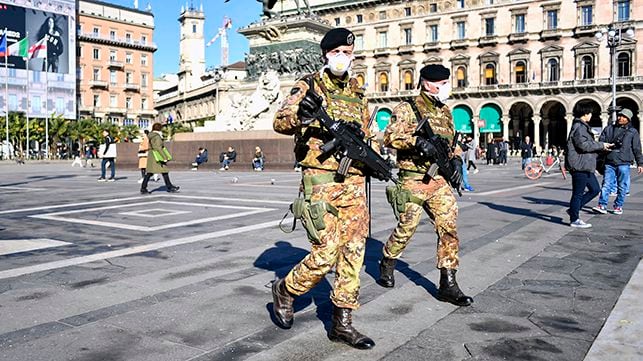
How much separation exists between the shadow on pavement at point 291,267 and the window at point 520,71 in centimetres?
5888

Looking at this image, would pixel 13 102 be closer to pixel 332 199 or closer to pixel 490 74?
pixel 490 74

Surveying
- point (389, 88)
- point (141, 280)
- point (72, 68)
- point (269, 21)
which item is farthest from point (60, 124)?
point (141, 280)

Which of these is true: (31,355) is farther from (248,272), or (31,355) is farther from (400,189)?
(400,189)

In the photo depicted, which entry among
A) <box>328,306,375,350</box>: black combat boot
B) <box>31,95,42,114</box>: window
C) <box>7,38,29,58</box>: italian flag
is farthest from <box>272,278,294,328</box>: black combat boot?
<box>31,95,42,114</box>: window

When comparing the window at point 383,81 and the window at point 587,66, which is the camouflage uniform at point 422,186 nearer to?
the window at point 587,66

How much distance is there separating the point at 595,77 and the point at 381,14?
1003 inches

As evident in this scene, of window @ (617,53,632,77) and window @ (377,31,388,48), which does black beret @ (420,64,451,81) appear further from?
window @ (377,31,388,48)

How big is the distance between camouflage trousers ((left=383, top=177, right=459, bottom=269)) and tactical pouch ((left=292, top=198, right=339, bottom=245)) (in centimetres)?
128

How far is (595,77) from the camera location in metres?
55.5

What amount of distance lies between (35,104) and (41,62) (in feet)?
14.9

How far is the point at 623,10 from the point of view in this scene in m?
54.3

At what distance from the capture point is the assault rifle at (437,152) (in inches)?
179

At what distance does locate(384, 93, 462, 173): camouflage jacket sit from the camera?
15.0ft

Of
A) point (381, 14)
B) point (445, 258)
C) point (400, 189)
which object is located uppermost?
point (381, 14)
